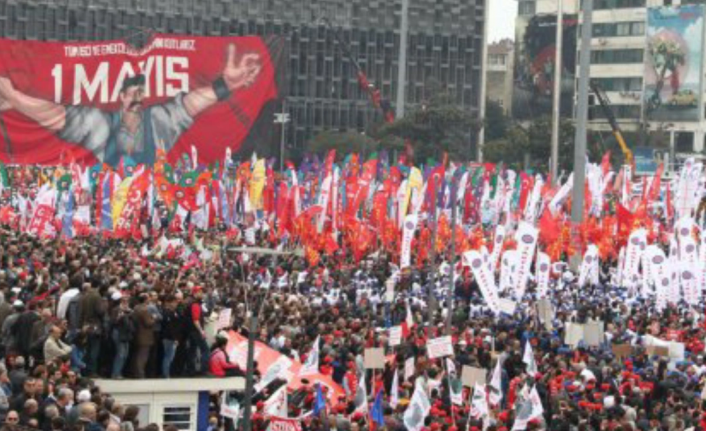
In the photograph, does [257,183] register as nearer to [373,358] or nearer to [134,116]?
[134,116]

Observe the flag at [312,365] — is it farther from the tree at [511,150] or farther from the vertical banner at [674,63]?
the vertical banner at [674,63]

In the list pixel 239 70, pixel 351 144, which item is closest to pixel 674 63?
pixel 351 144

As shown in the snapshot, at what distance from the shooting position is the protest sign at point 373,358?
2200cm

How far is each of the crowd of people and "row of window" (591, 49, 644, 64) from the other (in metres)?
84.5

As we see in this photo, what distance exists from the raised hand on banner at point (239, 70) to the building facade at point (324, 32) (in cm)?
6596

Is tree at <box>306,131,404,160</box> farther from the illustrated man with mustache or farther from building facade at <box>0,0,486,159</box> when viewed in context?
the illustrated man with mustache

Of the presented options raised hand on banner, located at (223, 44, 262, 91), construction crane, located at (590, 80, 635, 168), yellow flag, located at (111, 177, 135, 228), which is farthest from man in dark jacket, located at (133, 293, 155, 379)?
construction crane, located at (590, 80, 635, 168)

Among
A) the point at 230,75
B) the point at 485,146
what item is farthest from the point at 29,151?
the point at 485,146

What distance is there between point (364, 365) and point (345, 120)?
91.6m

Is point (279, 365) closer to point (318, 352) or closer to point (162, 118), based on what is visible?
point (318, 352)

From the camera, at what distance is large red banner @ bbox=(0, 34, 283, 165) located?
138 feet

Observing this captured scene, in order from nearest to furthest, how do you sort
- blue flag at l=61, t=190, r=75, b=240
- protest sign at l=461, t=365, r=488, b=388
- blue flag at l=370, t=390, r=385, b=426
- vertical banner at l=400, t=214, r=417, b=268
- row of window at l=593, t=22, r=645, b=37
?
1. blue flag at l=370, t=390, r=385, b=426
2. protest sign at l=461, t=365, r=488, b=388
3. vertical banner at l=400, t=214, r=417, b=268
4. blue flag at l=61, t=190, r=75, b=240
5. row of window at l=593, t=22, r=645, b=37

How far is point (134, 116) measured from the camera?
144 feet

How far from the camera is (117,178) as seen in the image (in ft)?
138
